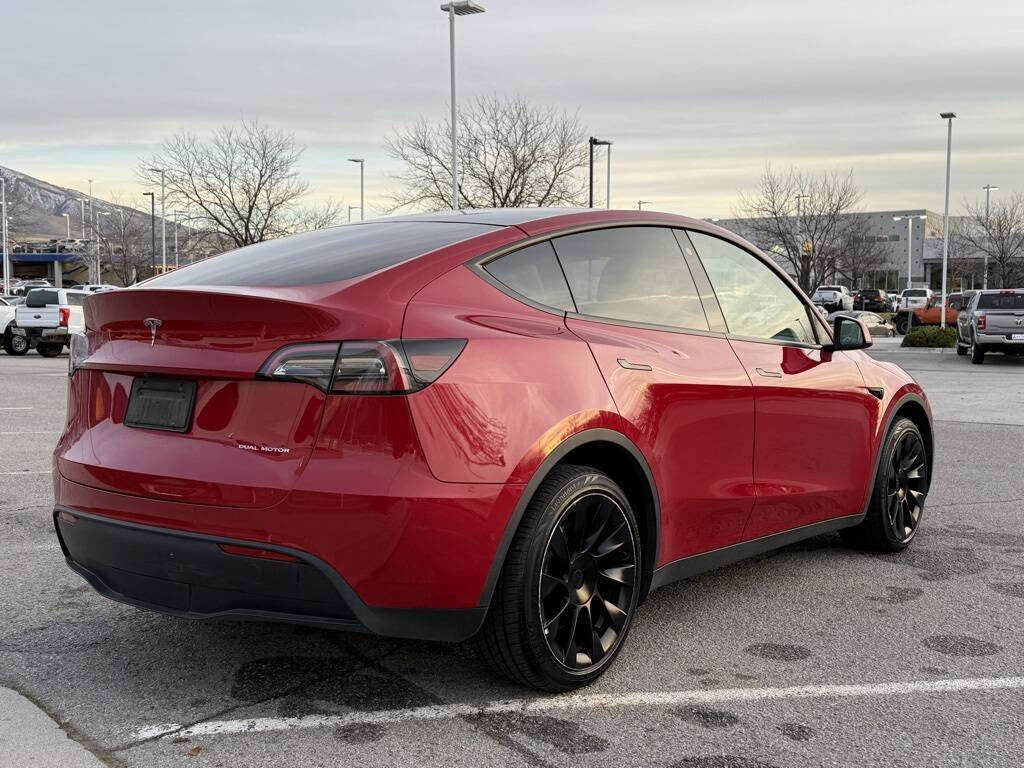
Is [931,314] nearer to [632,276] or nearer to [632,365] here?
[632,276]

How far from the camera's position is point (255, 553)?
3062 mm

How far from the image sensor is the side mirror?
4.93 metres

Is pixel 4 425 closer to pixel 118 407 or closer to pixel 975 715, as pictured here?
pixel 118 407

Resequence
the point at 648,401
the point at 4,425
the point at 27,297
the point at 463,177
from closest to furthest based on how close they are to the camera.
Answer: the point at 648,401 < the point at 4,425 < the point at 27,297 < the point at 463,177

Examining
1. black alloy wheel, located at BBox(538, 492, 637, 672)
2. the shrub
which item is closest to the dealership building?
the shrub

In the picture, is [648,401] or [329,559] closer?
[329,559]

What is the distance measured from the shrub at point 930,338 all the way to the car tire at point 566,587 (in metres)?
27.4

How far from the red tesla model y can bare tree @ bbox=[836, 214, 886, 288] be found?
53.3 m

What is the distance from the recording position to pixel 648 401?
3719 mm

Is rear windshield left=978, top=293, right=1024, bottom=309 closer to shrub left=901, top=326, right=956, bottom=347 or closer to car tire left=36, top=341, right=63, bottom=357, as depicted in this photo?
shrub left=901, top=326, right=956, bottom=347

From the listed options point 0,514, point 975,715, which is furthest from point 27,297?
point 975,715

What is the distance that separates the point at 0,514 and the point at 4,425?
4.66 metres

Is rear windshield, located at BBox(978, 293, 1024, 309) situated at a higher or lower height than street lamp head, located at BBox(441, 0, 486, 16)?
lower

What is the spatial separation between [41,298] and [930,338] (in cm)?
2311
